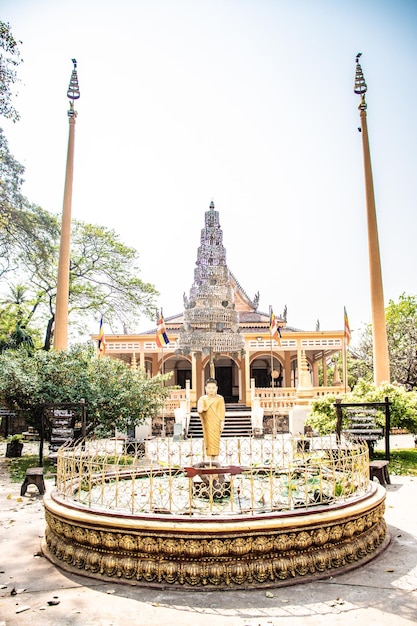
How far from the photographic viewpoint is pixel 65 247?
903 inches

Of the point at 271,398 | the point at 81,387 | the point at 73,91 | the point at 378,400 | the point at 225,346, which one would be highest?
the point at 73,91

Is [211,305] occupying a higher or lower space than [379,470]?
higher

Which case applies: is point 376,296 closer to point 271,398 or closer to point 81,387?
point 271,398

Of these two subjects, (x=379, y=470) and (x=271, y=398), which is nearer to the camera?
Result: (x=379, y=470)

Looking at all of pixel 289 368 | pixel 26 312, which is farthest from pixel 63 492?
pixel 289 368

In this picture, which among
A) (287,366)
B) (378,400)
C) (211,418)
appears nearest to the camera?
(211,418)

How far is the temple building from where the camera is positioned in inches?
617

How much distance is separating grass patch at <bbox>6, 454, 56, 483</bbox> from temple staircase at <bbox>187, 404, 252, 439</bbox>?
7.54m

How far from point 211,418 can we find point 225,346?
6497mm

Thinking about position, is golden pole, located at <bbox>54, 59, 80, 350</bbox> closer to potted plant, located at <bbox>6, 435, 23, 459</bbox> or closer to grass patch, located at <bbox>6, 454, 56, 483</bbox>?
potted plant, located at <bbox>6, 435, 23, 459</bbox>

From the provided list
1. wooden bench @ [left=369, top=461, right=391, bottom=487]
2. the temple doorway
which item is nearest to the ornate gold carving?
wooden bench @ [left=369, top=461, right=391, bottom=487]

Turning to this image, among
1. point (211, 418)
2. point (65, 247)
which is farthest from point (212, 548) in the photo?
point (65, 247)

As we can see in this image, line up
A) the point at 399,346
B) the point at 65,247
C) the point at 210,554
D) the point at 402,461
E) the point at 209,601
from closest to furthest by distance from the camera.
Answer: the point at 209,601, the point at 210,554, the point at 402,461, the point at 65,247, the point at 399,346

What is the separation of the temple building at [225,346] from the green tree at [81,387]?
195 cm
